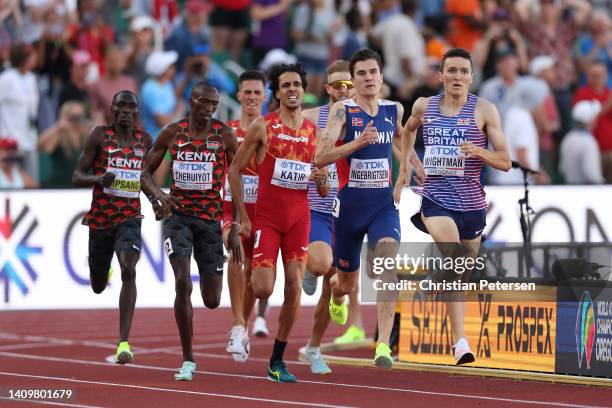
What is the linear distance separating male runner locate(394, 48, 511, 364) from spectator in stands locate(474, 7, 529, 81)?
36.7 feet

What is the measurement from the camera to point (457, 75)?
12.3 m

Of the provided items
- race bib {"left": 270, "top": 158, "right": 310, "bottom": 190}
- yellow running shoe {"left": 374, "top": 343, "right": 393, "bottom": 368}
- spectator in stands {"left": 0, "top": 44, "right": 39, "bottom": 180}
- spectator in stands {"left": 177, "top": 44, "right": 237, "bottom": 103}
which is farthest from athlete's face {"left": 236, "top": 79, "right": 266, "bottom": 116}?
spectator in stands {"left": 177, "top": 44, "right": 237, "bottom": 103}

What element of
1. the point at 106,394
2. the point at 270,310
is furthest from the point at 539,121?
the point at 106,394

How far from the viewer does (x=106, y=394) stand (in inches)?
456

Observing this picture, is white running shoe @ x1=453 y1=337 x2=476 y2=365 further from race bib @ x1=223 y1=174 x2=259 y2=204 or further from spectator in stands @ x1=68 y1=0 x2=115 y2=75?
spectator in stands @ x1=68 y1=0 x2=115 y2=75

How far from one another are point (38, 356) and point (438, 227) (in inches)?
193

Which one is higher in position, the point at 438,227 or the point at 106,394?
the point at 438,227

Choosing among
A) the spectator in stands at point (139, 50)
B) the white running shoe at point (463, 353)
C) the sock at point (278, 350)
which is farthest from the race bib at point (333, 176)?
the spectator in stands at point (139, 50)

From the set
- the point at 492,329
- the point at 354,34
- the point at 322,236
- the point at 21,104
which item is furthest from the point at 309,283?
the point at 354,34

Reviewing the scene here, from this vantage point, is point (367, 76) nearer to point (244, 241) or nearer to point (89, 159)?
point (244, 241)

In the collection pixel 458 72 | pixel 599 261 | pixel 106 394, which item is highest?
pixel 458 72

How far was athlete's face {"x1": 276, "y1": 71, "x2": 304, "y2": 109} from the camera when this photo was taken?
41.0 feet

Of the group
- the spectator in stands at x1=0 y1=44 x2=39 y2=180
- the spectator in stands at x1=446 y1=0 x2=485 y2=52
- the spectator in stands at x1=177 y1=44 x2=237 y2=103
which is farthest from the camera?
the spectator in stands at x1=446 y1=0 x2=485 y2=52

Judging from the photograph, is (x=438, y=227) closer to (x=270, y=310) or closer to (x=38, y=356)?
(x=38, y=356)
